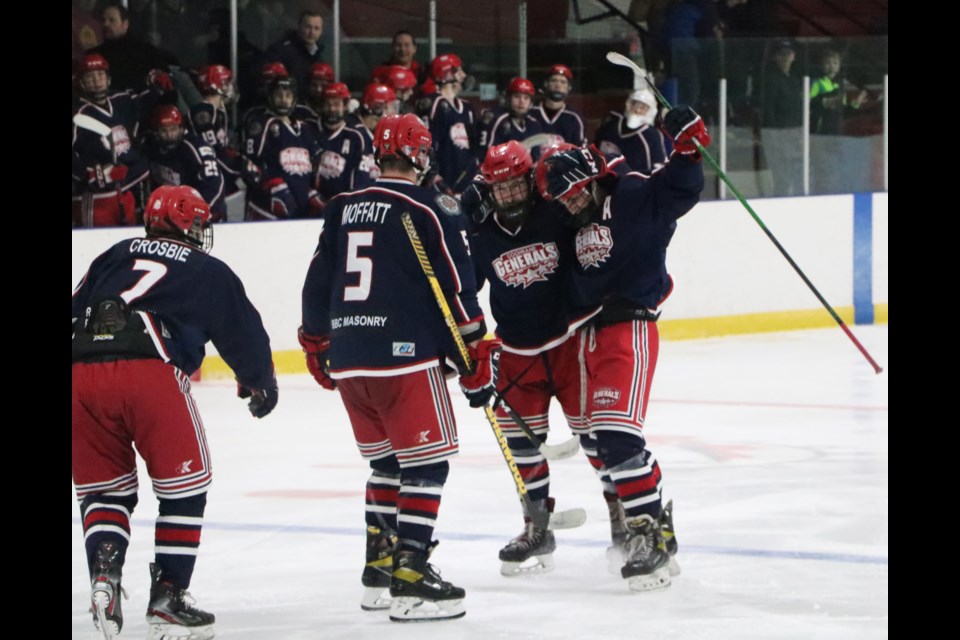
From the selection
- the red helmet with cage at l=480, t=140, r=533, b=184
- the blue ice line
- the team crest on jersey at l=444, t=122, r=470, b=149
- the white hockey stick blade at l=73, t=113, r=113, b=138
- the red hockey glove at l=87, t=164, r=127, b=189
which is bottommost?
the blue ice line

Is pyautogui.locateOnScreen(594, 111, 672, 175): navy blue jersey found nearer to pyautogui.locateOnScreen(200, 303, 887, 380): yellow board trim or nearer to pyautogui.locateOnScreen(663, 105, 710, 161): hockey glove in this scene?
pyautogui.locateOnScreen(200, 303, 887, 380): yellow board trim

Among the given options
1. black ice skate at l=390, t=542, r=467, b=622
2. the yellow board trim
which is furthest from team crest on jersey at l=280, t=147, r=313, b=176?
black ice skate at l=390, t=542, r=467, b=622

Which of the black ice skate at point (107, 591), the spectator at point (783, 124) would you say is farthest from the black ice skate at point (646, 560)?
the spectator at point (783, 124)

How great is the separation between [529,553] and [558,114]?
6.35 meters

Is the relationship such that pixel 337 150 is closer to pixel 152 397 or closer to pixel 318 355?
pixel 318 355

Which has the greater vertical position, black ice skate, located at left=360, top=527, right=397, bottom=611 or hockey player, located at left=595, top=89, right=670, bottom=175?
hockey player, located at left=595, top=89, right=670, bottom=175

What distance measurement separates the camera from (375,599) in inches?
→ 167

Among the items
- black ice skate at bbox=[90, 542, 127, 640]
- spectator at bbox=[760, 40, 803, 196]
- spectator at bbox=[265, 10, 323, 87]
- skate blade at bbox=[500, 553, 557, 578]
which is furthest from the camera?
spectator at bbox=[760, 40, 803, 196]

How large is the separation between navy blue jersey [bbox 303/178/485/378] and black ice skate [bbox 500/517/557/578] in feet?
2.42

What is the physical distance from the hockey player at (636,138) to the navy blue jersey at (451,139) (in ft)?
3.36

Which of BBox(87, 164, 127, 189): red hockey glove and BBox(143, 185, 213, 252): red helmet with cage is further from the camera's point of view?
BBox(87, 164, 127, 189): red hockey glove

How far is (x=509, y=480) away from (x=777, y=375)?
319 centimetres

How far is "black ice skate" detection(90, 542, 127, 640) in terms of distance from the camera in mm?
3666

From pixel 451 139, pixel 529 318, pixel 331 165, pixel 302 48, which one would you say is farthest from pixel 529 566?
pixel 302 48
